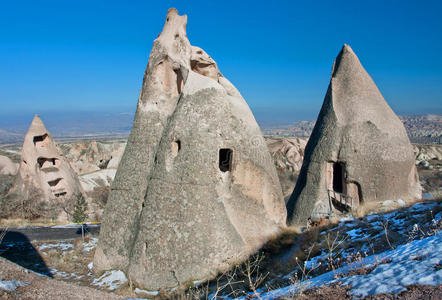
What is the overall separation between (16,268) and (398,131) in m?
8.65

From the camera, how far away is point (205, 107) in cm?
613

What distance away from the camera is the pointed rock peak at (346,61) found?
368 inches

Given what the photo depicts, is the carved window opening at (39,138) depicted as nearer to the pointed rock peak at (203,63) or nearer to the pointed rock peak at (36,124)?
the pointed rock peak at (36,124)

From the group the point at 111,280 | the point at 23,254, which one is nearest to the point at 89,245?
→ the point at 23,254

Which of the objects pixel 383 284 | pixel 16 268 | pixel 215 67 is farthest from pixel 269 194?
pixel 16 268

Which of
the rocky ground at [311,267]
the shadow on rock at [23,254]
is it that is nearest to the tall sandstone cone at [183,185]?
the rocky ground at [311,267]

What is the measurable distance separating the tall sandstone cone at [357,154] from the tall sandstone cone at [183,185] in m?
2.26

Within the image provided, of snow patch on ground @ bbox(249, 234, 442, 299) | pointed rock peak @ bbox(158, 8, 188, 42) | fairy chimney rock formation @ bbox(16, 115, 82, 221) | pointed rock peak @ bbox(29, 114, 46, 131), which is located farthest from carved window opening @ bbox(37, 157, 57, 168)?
snow patch on ground @ bbox(249, 234, 442, 299)

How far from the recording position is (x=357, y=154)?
854cm

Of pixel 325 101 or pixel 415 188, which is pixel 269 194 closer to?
pixel 325 101

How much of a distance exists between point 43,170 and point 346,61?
46.3ft

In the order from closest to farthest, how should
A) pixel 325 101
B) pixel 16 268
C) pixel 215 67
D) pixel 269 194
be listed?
pixel 16 268
pixel 269 194
pixel 215 67
pixel 325 101

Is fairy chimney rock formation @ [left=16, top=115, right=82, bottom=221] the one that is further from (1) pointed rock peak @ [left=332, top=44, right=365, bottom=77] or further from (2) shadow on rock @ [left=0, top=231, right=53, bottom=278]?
(1) pointed rock peak @ [left=332, top=44, right=365, bottom=77]

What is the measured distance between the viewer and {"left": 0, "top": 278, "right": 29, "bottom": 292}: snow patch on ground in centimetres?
328
